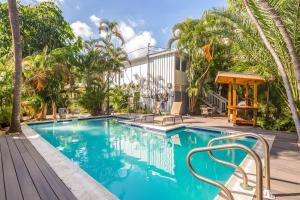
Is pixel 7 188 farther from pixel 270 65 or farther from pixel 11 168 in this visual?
pixel 270 65

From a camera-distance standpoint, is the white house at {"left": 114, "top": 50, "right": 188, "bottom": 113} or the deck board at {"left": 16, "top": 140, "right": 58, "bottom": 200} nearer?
the deck board at {"left": 16, "top": 140, "right": 58, "bottom": 200}

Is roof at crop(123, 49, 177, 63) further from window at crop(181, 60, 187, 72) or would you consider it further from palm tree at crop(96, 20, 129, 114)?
palm tree at crop(96, 20, 129, 114)

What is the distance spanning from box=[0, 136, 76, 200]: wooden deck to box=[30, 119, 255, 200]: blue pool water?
1.32m

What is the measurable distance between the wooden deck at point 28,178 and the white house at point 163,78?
13.9 m

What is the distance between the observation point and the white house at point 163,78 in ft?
60.1

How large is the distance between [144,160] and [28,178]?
12.0 feet

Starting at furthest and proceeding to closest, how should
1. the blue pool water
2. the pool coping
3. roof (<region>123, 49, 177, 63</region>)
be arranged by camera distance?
roof (<region>123, 49, 177, 63</region>) → the blue pool water → the pool coping

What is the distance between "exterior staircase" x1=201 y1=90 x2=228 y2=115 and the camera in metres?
17.6

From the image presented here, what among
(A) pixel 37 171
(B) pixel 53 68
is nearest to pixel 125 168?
(A) pixel 37 171

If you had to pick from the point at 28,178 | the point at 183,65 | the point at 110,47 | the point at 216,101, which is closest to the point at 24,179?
the point at 28,178

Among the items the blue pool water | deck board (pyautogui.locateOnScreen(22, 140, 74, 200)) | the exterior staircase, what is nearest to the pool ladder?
the blue pool water

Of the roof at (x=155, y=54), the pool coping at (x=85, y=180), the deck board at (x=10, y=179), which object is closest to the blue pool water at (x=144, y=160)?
the pool coping at (x=85, y=180)

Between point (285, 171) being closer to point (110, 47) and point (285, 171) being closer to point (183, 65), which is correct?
point (183, 65)

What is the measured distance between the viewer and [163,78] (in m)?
18.8
